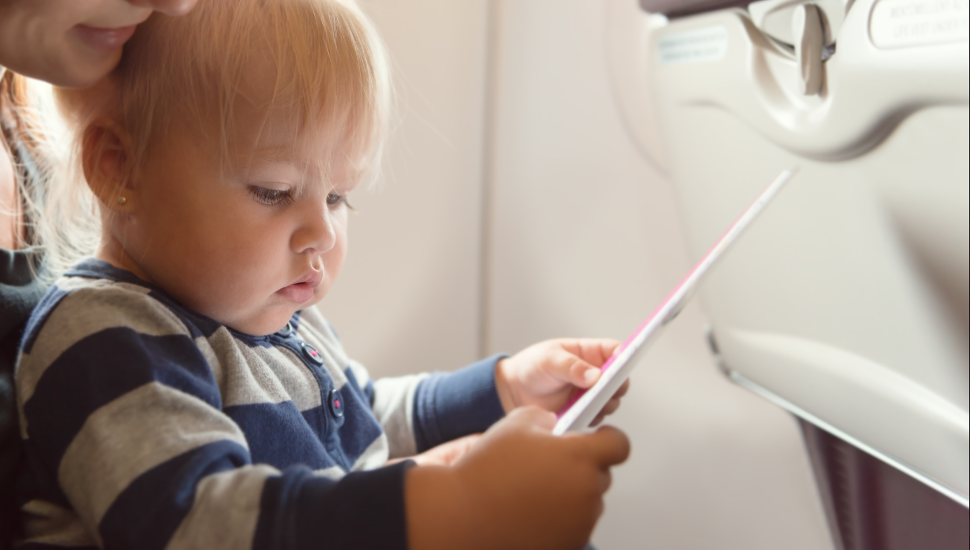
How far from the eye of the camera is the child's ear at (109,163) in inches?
18.0

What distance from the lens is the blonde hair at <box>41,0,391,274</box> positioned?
44 cm

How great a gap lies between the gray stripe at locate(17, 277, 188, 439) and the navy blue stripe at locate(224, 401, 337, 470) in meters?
0.06

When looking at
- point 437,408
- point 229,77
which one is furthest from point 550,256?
point 229,77

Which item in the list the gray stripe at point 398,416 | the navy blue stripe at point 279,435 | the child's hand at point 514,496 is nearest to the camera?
the child's hand at point 514,496

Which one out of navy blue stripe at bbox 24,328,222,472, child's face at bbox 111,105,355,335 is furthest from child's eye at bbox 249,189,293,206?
navy blue stripe at bbox 24,328,222,472

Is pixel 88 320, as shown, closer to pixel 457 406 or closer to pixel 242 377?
pixel 242 377

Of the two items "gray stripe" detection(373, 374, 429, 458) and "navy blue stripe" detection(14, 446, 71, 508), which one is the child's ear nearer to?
"navy blue stripe" detection(14, 446, 71, 508)

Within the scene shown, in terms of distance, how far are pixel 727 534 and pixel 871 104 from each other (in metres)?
0.45

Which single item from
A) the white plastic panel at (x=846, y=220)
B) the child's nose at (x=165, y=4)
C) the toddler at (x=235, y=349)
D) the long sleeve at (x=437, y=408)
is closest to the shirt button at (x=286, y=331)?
the toddler at (x=235, y=349)

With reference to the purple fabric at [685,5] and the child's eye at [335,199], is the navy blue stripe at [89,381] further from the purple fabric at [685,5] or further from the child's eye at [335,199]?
the purple fabric at [685,5]

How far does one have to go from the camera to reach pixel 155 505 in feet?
1.14

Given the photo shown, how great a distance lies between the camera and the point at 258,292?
46 cm

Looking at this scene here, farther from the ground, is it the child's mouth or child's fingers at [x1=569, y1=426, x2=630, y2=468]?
the child's mouth

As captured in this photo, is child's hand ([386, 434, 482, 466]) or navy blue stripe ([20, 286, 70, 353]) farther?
child's hand ([386, 434, 482, 466])
